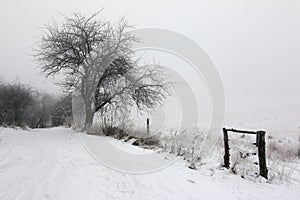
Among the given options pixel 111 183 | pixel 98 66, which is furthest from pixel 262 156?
pixel 98 66

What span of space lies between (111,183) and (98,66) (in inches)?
529

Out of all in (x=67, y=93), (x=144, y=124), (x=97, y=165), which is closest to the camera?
(x=97, y=165)

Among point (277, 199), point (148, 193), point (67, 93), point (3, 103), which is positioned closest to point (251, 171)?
point (277, 199)

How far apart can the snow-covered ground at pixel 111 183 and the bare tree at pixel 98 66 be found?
11344 millimetres

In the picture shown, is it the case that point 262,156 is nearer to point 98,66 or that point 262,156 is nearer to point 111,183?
point 111,183

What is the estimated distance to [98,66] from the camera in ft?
55.9

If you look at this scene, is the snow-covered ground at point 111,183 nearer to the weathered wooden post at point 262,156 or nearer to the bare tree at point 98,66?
the weathered wooden post at point 262,156

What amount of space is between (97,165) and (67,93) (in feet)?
47.2

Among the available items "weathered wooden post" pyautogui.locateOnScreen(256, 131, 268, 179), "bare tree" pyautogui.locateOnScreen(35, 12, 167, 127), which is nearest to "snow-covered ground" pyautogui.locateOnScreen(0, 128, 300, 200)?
"weathered wooden post" pyautogui.locateOnScreen(256, 131, 268, 179)

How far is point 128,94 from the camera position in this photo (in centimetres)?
1778

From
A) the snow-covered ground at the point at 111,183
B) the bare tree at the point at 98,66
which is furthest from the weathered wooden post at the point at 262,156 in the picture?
the bare tree at the point at 98,66

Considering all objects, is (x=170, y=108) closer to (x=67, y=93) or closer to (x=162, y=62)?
(x=162, y=62)

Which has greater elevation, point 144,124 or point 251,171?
point 144,124

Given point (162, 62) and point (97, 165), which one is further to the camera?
point (162, 62)
